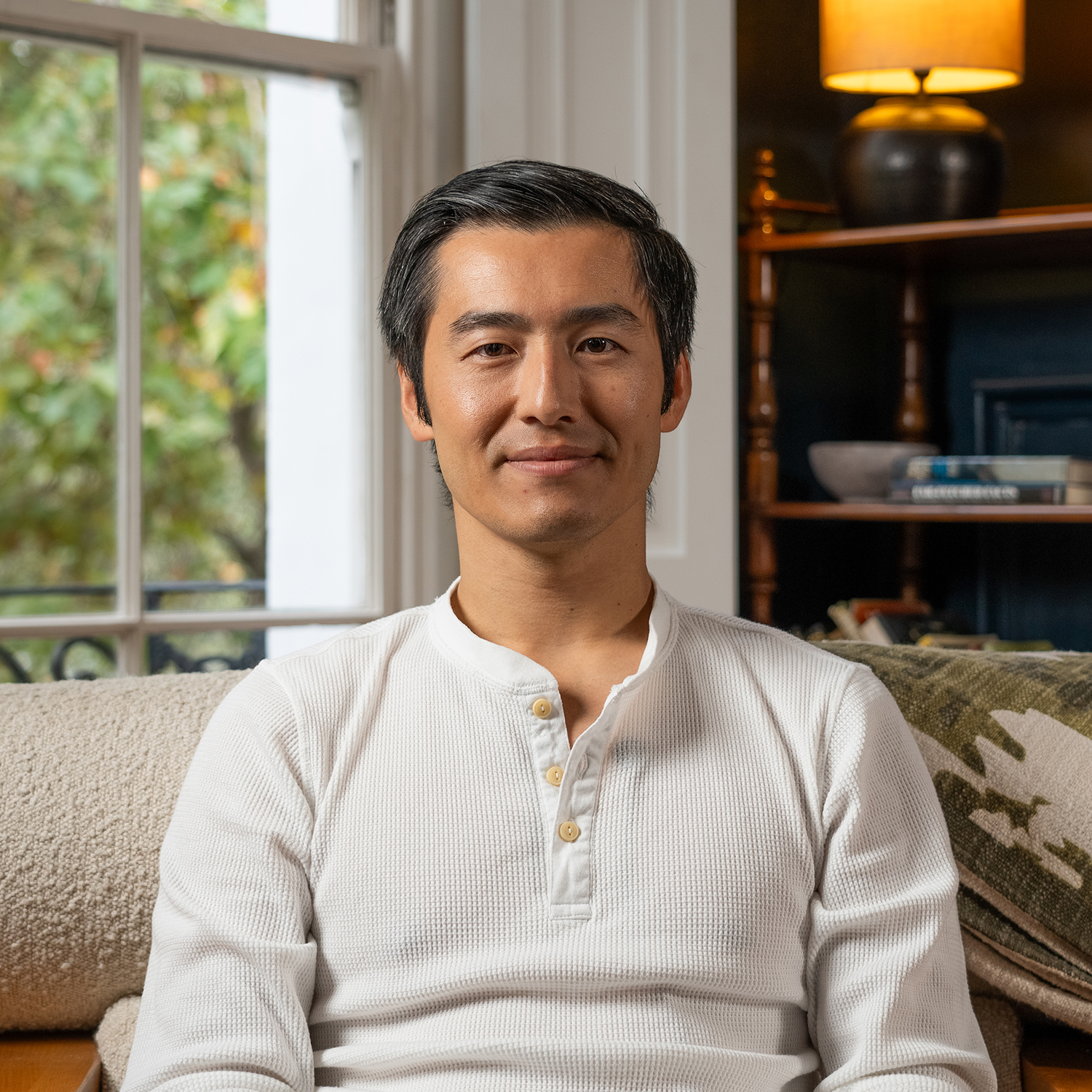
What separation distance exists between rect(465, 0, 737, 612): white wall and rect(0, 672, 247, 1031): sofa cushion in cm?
139

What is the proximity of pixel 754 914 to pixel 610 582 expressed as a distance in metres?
0.32

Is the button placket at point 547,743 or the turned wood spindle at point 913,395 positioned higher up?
the turned wood spindle at point 913,395

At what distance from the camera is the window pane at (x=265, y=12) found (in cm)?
241

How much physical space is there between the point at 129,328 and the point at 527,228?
1.50m

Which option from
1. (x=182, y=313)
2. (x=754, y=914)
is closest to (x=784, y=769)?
(x=754, y=914)

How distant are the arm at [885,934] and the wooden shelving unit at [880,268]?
151cm

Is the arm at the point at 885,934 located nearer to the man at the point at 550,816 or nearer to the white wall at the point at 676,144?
the man at the point at 550,816

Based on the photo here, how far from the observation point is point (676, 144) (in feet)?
8.21

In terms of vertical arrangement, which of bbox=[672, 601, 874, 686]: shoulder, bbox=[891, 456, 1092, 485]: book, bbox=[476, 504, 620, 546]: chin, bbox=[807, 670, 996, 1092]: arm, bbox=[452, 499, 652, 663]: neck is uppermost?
bbox=[891, 456, 1092, 485]: book

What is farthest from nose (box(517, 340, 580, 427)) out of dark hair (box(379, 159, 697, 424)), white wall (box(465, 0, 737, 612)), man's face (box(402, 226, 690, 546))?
white wall (box(465, 0, 737, 612))

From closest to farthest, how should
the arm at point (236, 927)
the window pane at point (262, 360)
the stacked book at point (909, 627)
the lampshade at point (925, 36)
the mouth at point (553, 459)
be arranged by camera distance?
the arm at point (236, 927)
the mouth at point (553, 459)
the lampshade at point (925, 36)
the stacked book at point (909, 627)
the window pane at point (262, 360)

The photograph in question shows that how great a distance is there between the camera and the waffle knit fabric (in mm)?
975

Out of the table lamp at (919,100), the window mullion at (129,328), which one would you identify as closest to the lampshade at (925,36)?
the table lamp at (919,100)

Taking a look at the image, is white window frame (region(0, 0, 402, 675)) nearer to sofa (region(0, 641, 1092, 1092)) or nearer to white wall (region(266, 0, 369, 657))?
white wall (region(266, 0, 369, 657))
